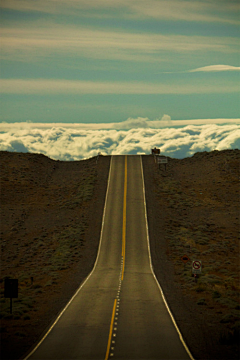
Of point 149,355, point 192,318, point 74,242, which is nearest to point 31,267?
point 74,242

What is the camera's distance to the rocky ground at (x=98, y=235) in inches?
1045

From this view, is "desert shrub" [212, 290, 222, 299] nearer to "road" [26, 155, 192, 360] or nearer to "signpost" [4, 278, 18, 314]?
"road" [26, 155, 192, 360]

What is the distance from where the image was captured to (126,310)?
2830 centimetres

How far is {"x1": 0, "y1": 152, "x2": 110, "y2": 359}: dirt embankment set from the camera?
91.6 ft

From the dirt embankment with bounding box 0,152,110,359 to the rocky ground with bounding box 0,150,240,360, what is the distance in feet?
→ 0.39

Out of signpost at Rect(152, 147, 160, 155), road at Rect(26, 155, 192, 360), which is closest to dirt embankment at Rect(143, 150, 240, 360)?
road at Rect(26, 155, 192, 360)

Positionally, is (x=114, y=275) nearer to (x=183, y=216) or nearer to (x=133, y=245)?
(x=133, y=245)

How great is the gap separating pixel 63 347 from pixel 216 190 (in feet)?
211

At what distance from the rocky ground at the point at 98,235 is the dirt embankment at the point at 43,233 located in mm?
118

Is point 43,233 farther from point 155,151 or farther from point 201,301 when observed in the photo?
point 155,151

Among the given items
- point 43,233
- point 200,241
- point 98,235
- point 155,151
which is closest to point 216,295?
point 200,241

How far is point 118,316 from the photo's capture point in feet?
87.8

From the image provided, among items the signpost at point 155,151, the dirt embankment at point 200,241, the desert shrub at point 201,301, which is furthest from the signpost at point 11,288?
the signpost at point 155,151

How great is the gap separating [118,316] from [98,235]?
30555mm
